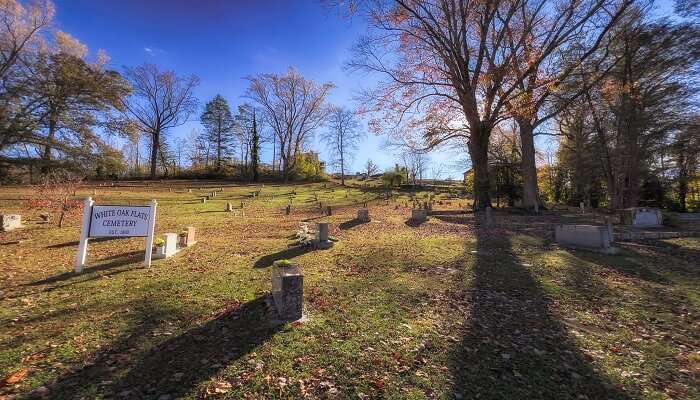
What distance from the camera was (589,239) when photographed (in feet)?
30.7

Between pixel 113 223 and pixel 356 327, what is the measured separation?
523 centimetres

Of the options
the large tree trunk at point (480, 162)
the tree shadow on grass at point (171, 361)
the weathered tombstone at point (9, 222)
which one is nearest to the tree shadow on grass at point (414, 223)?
the large tree trunk at point (480, 162)

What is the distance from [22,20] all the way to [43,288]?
79.6ft

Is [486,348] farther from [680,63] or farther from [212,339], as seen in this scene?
[680,63]

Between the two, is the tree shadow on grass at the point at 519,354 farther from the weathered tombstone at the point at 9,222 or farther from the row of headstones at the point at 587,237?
the weathered tombstone at the point at 9,222

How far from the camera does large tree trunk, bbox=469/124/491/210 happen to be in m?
17.7

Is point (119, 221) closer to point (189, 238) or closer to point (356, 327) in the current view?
point (189, 238)

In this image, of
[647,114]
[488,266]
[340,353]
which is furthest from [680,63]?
[340,353]

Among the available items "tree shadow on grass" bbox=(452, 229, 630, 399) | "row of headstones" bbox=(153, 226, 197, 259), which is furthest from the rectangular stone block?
"tree shadow on grass" bbox=(452, 229, 630, 399)

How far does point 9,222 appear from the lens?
35.3 feet

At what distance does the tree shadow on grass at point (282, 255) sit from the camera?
24.3ft

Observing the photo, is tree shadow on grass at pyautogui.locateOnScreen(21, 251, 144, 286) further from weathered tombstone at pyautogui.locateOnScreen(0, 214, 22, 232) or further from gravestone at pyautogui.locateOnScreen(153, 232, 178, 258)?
weathered tombstone at pyautogui.locateOnScreen(0, 214, 22, 232)

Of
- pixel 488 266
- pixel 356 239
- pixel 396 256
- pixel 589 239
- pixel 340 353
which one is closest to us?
pixel 340 353

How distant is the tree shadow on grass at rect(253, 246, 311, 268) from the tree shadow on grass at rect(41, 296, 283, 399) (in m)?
2.75
